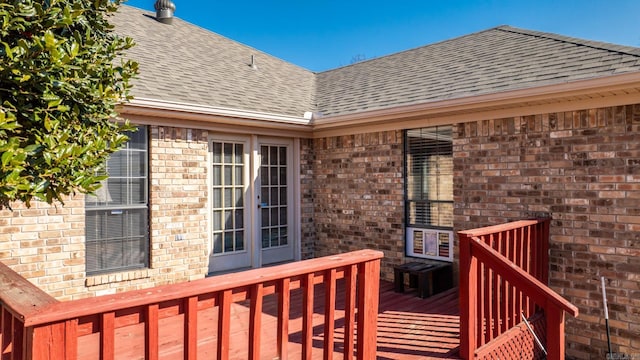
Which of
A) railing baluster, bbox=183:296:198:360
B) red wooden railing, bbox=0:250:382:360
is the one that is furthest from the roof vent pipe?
railing baluster, bbox=183:296:198:360

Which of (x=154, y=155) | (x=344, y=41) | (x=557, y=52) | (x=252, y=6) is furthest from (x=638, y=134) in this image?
(x=344, y=41)

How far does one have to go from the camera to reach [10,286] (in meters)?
2.15

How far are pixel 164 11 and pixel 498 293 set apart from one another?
8484 mm

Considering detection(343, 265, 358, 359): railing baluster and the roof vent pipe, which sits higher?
the roof vent pipe

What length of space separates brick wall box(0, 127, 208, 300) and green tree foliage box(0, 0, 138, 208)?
2.44m

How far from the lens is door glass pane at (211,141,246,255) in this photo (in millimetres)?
6754

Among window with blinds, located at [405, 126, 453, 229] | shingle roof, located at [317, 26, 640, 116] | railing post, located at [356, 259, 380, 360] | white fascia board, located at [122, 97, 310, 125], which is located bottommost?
railing post, located at [356, 259, 380, 360]

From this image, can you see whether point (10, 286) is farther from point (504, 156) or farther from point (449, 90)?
point (449, 90)

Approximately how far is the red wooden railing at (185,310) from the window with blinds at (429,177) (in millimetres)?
3654

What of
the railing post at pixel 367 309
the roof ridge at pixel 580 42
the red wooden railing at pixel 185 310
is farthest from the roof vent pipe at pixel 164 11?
the railing post at pixel 367 309

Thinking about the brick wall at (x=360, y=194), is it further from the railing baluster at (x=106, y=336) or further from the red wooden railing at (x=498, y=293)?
the railing baluster at (x=106, y=336)

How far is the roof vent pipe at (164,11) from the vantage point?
9039mm

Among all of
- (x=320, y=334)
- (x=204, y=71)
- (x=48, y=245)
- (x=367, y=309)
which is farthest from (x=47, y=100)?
(x=204, y=71)

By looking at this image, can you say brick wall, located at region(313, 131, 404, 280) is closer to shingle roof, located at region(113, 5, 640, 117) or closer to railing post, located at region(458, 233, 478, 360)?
shingle roof, located at region(113, 5, 640, 117)
